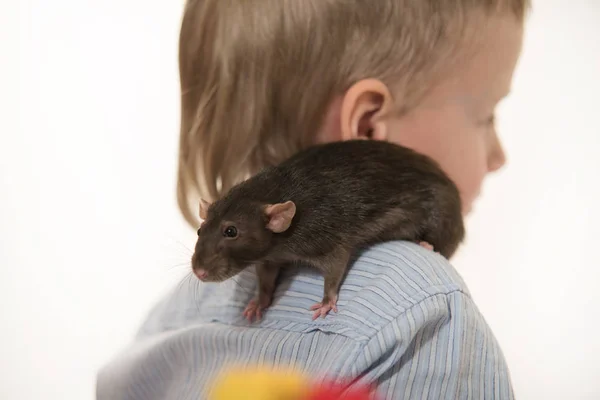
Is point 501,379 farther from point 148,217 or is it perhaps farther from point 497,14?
point 148,217

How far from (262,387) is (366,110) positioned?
457 mm

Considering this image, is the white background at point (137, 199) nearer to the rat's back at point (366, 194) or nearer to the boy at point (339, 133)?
the boy at point (339, 133)

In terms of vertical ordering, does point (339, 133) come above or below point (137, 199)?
above

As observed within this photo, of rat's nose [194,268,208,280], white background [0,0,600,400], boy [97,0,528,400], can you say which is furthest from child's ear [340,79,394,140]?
white background [0,0,600,400]

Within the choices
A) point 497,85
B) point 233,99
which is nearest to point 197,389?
point 233,99

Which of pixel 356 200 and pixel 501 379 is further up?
pixel 356 200

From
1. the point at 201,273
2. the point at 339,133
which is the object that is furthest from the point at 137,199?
the point at 201,273

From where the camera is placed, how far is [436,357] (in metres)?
0.71

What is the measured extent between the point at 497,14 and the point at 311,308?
1.68ft

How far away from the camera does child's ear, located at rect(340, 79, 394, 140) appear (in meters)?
0.90

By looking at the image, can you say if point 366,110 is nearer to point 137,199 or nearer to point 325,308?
point 325,308

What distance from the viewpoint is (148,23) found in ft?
4.82

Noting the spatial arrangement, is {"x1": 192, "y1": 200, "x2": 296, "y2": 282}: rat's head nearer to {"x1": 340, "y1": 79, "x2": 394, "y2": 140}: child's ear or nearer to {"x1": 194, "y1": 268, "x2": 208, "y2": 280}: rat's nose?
{"x1": 194, "y1": 268, "x2": 208, "y2": 280}: rat's nose

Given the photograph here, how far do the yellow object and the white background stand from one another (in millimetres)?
877
